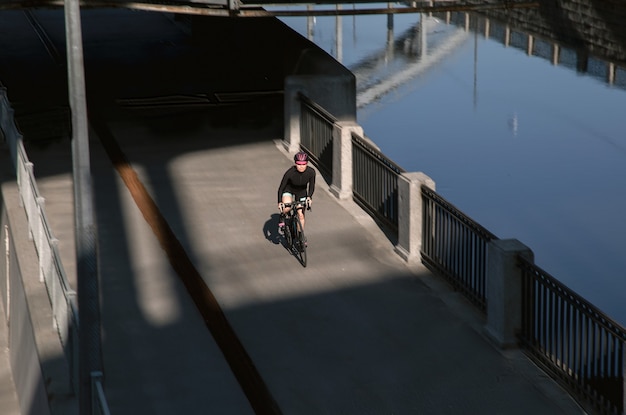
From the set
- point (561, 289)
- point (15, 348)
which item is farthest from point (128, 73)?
→ point (561, 289)

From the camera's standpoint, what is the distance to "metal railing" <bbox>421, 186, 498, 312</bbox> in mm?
16484

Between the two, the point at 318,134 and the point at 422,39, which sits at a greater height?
the point at 318,134

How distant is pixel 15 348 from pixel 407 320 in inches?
268

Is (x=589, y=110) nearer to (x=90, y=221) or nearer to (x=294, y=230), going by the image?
(x=294, y=230)

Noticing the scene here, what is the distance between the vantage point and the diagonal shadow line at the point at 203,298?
14453mm

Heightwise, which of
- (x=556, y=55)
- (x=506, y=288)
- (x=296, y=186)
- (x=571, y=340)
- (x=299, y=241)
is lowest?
(x=556, y=55)

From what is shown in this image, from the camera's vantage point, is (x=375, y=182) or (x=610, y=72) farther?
(x=610, y=72)

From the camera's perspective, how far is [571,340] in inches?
601

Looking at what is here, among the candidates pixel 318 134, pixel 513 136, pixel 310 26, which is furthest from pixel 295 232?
pixel 310 26

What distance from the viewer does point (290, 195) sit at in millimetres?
18219

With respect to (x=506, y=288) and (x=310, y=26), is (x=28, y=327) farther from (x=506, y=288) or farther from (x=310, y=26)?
(x=310, y=26)

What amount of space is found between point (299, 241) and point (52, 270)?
4200mm

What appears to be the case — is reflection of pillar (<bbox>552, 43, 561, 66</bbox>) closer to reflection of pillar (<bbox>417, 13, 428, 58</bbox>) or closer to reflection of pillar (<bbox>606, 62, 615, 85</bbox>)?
reflection of pillar (<bbox>606, 62, 615, 85</bbox>)

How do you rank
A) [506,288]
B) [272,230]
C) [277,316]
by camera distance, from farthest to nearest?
[272,230] → [277,316] → [506,288]
